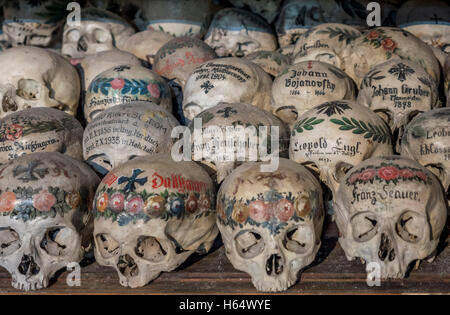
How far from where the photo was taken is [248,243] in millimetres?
2314

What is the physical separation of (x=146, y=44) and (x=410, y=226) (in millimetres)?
2228

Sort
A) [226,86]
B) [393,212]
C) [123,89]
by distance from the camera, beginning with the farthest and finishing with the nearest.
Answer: [123,89], [226,86], [393,212]

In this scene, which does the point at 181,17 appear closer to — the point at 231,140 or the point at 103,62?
the point at 103,62

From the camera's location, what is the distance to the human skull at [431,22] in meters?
3.62

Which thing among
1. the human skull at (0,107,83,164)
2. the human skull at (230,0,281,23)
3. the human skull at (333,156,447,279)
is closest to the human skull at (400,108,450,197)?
the human skull at (333,156,447,279)

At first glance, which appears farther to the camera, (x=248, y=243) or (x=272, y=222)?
(x=248, y=243)

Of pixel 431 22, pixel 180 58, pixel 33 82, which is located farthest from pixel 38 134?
pixel 431 22

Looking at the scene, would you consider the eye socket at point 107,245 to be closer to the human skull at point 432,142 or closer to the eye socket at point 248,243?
the eye socket at point 248,243

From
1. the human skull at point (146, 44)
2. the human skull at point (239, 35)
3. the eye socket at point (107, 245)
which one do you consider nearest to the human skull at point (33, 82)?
the human skull at point (146, 44)

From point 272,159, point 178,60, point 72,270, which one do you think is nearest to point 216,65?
point 178,60

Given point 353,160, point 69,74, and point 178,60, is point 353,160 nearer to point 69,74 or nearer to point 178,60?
point 178,60

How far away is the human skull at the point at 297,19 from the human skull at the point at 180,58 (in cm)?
79

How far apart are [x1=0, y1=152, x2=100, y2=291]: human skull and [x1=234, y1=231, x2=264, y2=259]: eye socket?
65 centimetres

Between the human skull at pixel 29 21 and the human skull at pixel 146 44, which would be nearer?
the human skull at pixel 146 44
